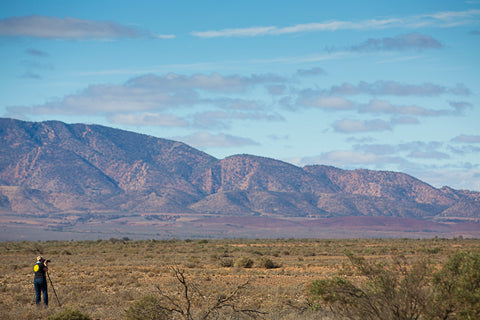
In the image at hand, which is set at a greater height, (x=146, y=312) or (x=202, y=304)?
(x=146, y=312)

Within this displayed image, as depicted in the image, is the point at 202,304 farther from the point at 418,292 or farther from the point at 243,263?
the point at 243,263

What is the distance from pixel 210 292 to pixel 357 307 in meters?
10.3

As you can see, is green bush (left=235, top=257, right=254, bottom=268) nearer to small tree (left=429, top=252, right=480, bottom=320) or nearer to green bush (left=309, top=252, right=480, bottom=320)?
green bush (left=309, top=252, right=480, bottom=320)

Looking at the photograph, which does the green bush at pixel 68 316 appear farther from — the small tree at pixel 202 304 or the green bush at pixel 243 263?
the green bush at pixel 243 263

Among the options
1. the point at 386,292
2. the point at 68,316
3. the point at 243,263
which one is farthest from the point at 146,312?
the point at 243,263

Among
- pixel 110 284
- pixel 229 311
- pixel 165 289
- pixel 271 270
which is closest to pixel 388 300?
pixel 229 311

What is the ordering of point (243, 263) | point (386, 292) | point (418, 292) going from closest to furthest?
point (418, 292) → point (386, 292) → point (243, 263)

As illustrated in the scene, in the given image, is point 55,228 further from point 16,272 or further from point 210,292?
point 210,292

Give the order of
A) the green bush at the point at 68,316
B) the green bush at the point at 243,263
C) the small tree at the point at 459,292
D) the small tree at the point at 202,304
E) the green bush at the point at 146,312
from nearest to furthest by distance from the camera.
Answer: the small tree at the point at 459,292 < the small tree at the point at 202,304 < the green bush at the point at 146,312 < the green bush at the point at 68,316 < the green bush at the point at 243,263

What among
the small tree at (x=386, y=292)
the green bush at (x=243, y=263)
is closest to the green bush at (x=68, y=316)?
the small tree at (x=386, y=292)

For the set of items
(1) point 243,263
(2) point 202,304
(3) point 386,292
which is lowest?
(1) point 243,263

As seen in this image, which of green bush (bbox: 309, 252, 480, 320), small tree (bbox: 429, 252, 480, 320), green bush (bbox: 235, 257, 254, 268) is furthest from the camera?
green bush (bbox: 235, 257, 254, 268)

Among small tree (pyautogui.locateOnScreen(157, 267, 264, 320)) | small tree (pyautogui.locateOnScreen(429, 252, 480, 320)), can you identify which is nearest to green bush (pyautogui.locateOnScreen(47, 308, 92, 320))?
small tree (pyautogui.locateOnScreen(157, 267, 264, 320))

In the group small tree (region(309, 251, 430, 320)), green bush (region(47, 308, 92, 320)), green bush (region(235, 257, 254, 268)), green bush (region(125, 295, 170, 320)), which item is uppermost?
small tree (region(309, 251, 430, 320))
